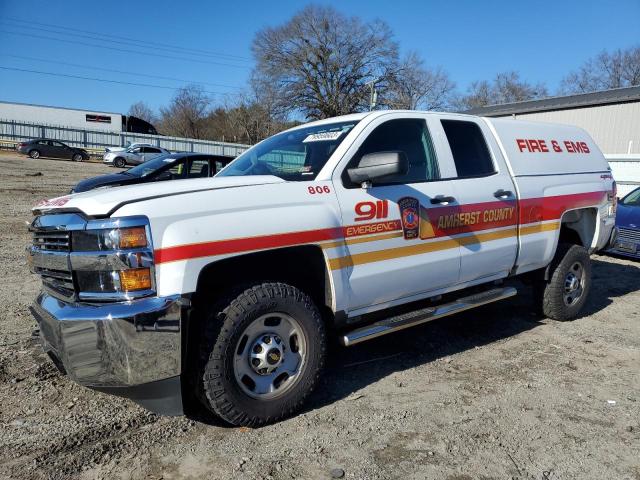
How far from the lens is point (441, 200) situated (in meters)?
3.97

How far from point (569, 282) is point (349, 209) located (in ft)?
10.8

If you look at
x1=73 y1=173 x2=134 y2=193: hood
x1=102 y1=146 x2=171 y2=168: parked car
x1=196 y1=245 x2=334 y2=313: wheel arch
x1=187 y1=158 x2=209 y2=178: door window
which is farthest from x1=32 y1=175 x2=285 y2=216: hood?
x1=102 y1=146 x2=171 y2=168: parked car

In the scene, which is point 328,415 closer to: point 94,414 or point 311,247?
point 311,247

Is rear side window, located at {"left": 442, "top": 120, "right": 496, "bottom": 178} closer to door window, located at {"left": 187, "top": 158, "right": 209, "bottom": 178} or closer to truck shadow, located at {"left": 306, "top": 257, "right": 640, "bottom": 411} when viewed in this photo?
truck shadow, located at {"left": 306, "top": 257, "right": 640, "bottom": 411}

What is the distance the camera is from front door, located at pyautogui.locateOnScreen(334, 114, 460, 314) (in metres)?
3.48

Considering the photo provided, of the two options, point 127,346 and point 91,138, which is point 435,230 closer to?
point 127,346

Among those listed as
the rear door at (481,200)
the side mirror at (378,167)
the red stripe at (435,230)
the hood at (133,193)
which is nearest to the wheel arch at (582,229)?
the red stripe at (435,230)

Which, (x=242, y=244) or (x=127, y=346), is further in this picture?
(x=242, y=244)

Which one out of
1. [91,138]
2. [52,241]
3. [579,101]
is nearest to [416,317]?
[52,241]

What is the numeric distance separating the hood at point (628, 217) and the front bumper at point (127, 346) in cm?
865

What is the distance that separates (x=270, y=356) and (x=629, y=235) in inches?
315

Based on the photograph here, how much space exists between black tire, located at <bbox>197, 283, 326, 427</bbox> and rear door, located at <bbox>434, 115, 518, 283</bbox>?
4.87 ft

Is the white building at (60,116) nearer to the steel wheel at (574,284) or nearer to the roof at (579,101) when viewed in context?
the roof at (579,101)

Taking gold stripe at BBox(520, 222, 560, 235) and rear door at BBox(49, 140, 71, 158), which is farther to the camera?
rear door at BBox(49, 140, 71, 158)
